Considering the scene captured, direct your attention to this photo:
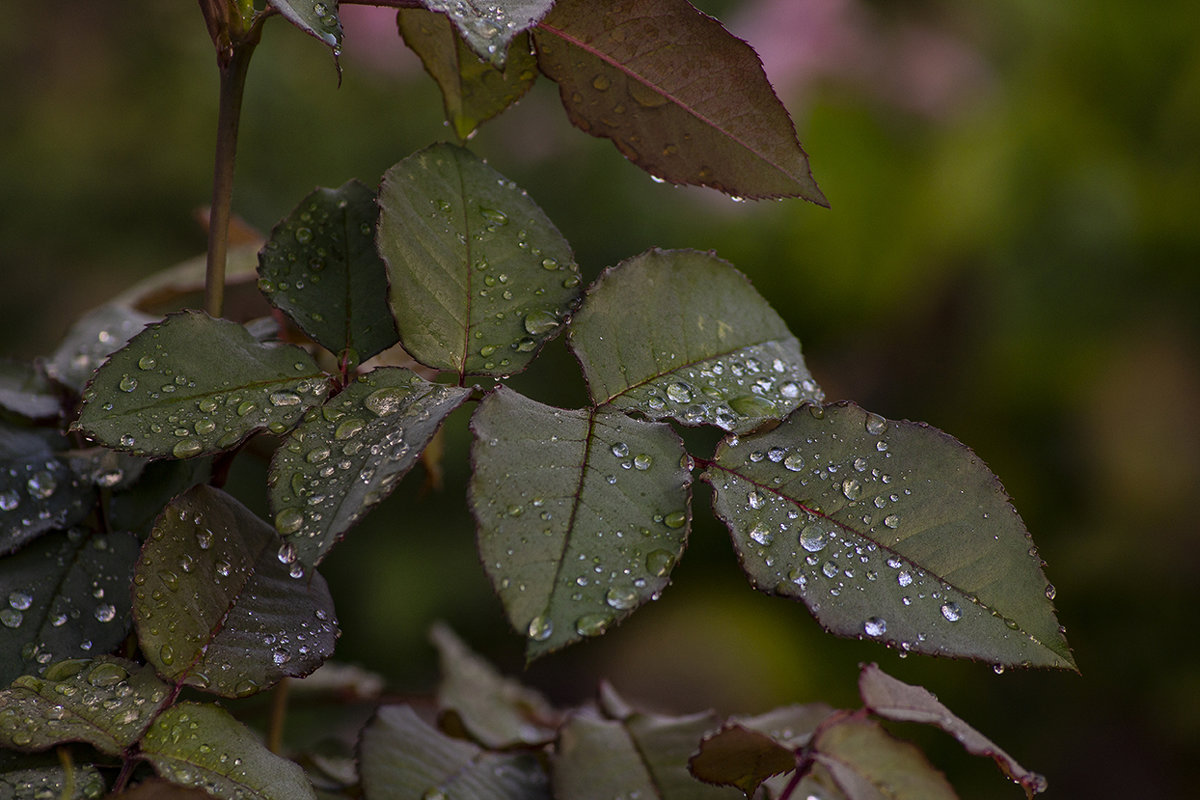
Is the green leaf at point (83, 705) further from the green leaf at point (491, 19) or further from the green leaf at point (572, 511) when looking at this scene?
the green leaf at point (491, 19)

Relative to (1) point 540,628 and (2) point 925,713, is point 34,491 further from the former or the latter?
(2) point 925,713

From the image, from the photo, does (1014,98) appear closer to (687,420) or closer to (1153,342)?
(1153,342)


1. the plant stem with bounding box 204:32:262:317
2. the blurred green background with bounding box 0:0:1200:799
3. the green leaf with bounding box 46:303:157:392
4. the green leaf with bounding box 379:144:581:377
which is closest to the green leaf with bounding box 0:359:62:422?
the green leaf with bounding box 46:303:157:392

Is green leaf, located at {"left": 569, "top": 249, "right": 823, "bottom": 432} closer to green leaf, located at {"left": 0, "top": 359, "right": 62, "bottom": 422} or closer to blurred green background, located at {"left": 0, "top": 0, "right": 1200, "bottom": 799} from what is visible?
green leaf, located at {"left": 0, "top": 359, "right": 62, "bottom": 422}

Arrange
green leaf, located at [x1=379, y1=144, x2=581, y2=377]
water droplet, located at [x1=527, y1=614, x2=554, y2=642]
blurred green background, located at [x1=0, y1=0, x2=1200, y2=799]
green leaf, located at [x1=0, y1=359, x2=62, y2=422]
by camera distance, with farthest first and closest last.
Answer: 1. blurred green background, located at [x1=0, y1=0, x2=1200, y2=799]
2. green leaf, located at [x1=0, y1=359, x2=62, y2=422]
3. green leaf, located at [x1=379, y1=144, x2=581, y2=377]
4. water droplet, located at [x1=527, y1=614, x2=554, y2=642]

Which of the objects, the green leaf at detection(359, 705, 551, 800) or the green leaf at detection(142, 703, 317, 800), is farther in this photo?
the green leaf at detection(359, 705, 551, 800)

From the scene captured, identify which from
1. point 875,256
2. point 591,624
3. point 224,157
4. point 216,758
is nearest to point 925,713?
point 591,624

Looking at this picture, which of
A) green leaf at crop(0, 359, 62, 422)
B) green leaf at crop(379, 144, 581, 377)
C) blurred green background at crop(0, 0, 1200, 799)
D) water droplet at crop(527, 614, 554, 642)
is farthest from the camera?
blurred green background at crop(0, 0, 1200, 799)

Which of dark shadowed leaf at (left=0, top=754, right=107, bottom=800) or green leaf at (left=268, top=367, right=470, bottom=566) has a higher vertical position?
green leaf at (left=268, top=367, right=470, bottom=566)
